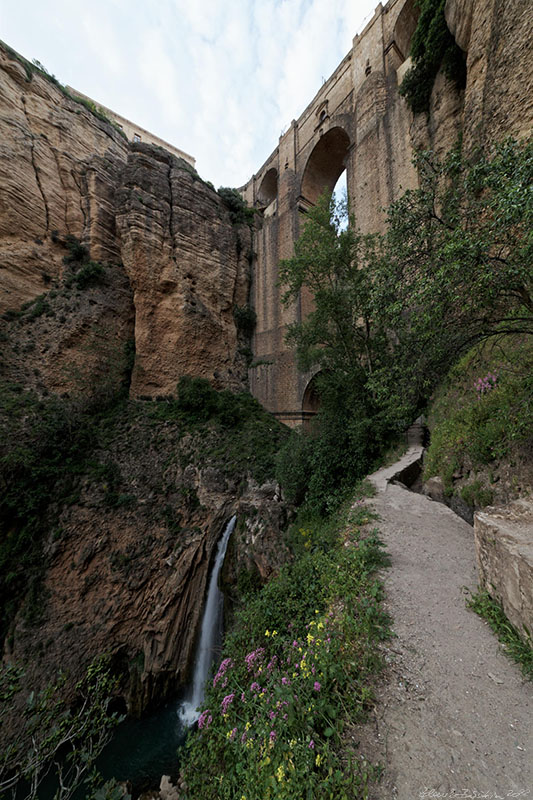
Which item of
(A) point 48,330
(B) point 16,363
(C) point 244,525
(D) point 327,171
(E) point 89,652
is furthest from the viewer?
(D) point 327,171

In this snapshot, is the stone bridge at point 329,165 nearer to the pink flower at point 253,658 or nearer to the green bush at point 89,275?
the green bush at point 89,275

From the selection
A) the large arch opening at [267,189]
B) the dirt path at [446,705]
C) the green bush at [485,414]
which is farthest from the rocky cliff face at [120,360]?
the large arch opening at [267,189]

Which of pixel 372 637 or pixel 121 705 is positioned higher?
pixel 372 637

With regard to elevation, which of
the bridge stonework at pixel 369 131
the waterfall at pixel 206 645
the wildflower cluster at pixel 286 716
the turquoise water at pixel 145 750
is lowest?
the turquoise water at pixel 145 750

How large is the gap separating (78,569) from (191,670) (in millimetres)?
3839

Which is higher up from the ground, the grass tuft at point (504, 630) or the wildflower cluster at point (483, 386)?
the wildflower cluster at point (483, 386)

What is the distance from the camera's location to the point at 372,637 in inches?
82.8

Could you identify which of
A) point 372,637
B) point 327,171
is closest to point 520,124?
point 372,637

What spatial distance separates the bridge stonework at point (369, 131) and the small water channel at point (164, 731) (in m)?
8.73

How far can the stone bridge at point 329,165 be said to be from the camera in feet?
34.8

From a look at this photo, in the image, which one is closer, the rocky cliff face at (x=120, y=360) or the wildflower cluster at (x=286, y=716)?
the wildflower cluster at (x=286, y=716)

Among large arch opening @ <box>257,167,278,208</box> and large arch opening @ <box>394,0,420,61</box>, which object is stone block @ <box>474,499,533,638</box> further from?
large arch opening @ <box>257,167,278,208</box>

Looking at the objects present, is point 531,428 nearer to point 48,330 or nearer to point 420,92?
point 420,92

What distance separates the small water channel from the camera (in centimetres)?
515
